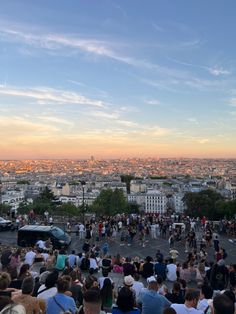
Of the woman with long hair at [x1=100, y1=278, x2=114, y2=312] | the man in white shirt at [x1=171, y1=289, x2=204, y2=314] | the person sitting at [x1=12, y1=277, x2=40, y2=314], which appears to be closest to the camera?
the person sitting at [x1=12, y1=277, x2=40, y2=314]

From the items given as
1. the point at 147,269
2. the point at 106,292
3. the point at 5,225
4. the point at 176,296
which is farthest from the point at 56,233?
the point at 176,296

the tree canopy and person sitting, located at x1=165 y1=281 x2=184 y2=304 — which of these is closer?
person sitting, located at x1=165 y1=281 x2=184 y2=304

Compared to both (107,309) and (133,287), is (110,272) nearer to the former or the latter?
(133,287)

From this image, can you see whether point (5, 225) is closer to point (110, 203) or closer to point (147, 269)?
point (147, 269)

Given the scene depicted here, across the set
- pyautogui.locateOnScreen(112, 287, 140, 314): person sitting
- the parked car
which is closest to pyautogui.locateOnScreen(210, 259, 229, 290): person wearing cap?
pyautogui.locateOnScreen(112, 287, 140, 314): person sitting

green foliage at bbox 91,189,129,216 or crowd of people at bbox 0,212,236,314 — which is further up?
crowd of people at bbox 0,212,236,314

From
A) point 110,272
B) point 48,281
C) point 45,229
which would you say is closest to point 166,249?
point 45,229

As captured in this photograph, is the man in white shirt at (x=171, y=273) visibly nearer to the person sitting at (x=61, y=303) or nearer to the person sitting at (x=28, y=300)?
the person sitting at (x=61, y=303)

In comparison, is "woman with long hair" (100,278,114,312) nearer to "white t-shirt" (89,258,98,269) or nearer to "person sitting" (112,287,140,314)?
"person sitting" (112,287,140,314)

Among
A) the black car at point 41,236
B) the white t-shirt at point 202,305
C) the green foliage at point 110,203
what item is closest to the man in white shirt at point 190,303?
the white t-shirt at point 202,305
